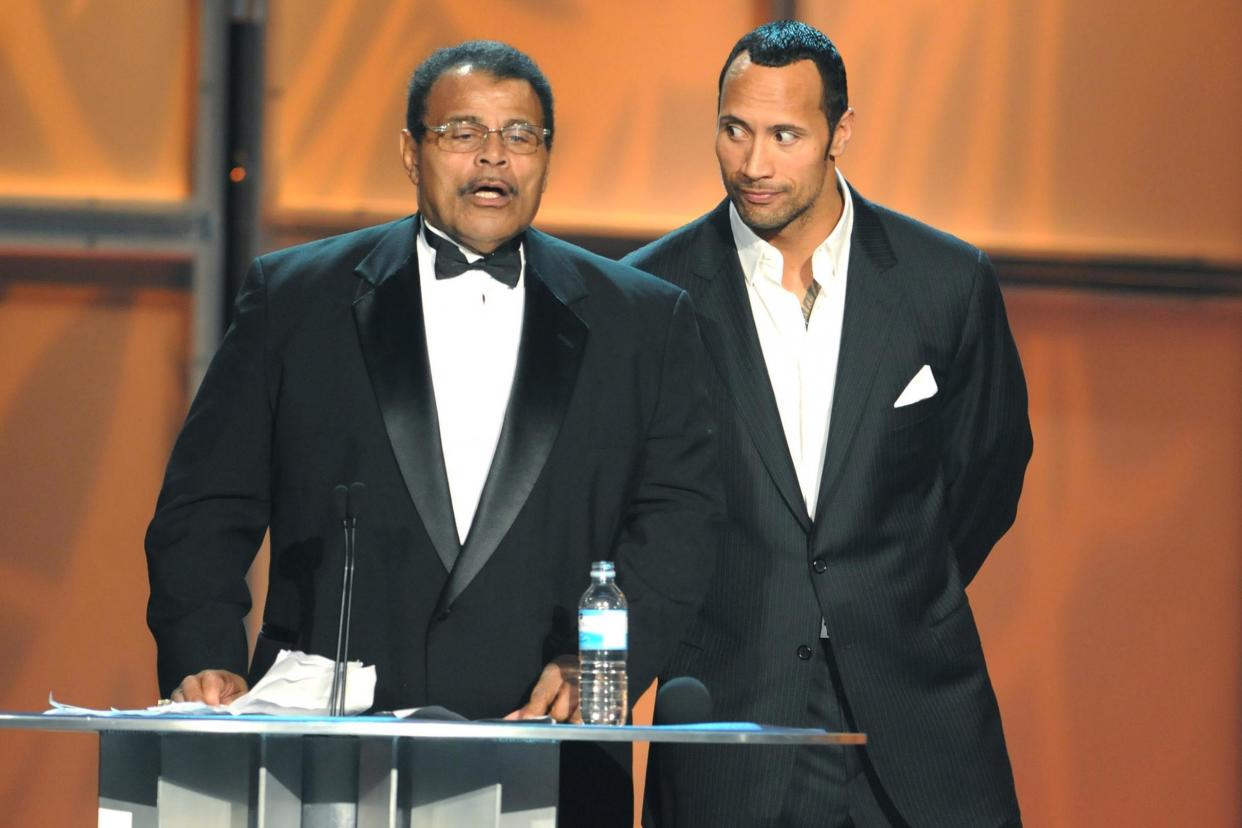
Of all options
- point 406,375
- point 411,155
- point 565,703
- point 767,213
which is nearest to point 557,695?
point 565,703

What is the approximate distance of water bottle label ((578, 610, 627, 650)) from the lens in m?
2.65

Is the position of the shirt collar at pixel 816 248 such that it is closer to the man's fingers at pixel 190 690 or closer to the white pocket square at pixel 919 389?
the white pocket square at pixel 919 389

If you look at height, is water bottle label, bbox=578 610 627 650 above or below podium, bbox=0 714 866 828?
above

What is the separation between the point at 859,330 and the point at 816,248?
194 millimetres

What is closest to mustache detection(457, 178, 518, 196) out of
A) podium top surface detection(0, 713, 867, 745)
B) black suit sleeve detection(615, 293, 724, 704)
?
black suit sleeve detection(615, 293, 724, 704)

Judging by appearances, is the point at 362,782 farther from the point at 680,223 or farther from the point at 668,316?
the point at 680,223

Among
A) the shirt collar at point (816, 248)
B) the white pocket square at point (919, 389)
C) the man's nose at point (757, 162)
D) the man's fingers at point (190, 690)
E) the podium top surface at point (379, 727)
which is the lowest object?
the man's fingers at point (190, 690)

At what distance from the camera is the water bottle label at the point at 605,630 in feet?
8.70

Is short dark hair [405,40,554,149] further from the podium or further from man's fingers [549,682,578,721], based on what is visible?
the podium

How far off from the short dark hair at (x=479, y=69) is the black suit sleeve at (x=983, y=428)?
102 cm

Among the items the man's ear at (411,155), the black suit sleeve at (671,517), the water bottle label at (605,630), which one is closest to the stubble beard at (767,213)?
the black suit sleeve at (671,517)

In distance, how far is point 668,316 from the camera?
3.32 metres

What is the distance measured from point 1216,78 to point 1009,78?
684 millimetres

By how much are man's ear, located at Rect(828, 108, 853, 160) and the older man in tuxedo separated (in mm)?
620
